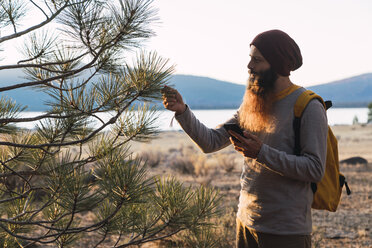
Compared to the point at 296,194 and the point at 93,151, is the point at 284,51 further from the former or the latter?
the point at 93,151

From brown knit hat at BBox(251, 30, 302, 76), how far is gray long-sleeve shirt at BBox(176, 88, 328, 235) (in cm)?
14

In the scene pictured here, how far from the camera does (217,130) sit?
223cm

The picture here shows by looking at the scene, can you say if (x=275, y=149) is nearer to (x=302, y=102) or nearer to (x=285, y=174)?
(x=285, y=174)

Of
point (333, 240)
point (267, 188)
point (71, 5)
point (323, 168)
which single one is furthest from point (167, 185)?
point (333, 240)

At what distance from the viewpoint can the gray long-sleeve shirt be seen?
5.62 feet

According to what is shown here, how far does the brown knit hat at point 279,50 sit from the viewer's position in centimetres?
188

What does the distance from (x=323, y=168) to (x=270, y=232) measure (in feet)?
1.30

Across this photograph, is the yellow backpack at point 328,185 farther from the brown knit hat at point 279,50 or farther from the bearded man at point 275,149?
the brown knit hat at point 279,50

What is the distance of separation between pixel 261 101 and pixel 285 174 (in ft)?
1.38

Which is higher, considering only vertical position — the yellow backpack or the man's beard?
the man's beard

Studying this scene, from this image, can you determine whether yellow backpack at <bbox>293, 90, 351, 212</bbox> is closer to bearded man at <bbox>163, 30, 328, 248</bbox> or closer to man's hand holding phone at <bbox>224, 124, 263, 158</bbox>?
bearded man at <bbox>163, 30, 328, 248</bbox>

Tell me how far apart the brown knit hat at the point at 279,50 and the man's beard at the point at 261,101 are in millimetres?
55

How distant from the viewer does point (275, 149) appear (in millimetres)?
1744

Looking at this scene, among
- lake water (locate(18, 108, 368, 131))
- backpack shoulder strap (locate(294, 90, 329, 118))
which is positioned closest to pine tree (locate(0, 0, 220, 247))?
lake water (locate(18, 108, 368, 131))
